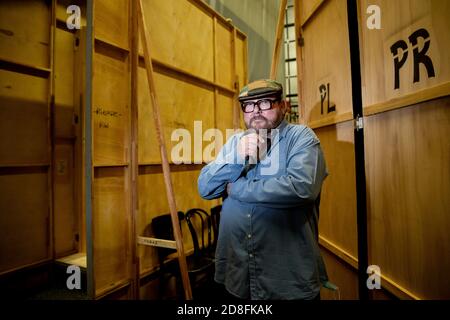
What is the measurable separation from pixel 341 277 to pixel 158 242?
1504 millimetres

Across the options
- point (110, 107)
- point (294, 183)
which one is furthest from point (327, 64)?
point (110, 107)

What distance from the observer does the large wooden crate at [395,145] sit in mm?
1112

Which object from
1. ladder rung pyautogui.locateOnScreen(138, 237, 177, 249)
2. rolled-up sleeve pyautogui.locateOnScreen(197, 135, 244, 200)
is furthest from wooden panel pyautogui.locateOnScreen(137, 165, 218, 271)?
rolled-up sleeve pyautogui.locateOnScreen(197, 135, 244, 200)

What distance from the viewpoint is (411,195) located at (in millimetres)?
1253

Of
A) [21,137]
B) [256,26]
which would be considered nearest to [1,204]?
[21,137]

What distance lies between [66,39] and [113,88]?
64.4 inches

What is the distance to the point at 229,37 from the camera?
422 cm

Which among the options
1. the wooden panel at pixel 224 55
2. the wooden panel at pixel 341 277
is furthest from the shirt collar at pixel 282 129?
the wooden panel at pixel 224 55

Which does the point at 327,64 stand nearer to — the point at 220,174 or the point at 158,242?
the point at 220,174

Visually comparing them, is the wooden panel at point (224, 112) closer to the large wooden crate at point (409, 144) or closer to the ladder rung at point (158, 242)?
the ladder rung at point (158, 242)

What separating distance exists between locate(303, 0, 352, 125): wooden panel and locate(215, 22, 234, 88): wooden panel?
1766 millimetres

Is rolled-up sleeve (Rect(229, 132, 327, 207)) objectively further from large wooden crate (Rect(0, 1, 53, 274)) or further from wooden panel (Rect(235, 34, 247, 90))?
wooden panel (Rect(235, 34, 247, 90))

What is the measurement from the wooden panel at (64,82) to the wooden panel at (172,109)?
1.31 meters

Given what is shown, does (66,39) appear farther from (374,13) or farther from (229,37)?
(374,13)
